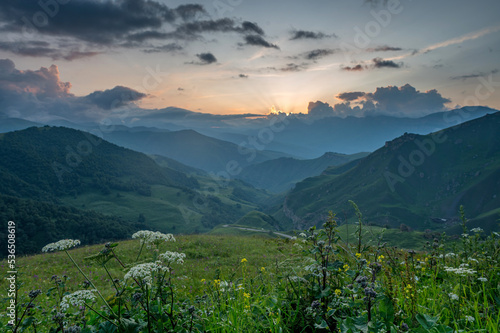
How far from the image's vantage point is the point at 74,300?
3.43m

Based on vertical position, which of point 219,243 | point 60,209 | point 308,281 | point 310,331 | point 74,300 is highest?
point 74,300

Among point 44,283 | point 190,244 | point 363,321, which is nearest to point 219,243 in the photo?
point 190,244

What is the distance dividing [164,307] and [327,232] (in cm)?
313

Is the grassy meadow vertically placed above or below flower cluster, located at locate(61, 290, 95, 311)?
below

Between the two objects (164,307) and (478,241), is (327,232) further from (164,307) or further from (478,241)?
(478,241)

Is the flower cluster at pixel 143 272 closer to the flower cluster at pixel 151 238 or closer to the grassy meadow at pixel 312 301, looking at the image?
the grassy meadow at pixel 312 301

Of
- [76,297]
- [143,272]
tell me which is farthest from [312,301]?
[76,297]

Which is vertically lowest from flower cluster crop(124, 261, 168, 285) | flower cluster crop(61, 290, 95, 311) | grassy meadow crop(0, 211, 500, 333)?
grassy meadow crop(0, 211, 500, 333)

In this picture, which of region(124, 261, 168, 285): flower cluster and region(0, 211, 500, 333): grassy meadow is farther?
region(0, 211, 500, 333): grassy meadow

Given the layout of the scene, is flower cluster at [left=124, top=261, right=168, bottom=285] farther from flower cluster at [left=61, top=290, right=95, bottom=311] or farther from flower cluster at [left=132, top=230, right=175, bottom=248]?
flower cluster at [left=132, top=230, right=175, bottom=248]

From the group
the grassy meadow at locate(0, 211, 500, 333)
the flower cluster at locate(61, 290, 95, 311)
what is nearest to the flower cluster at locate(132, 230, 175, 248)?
the grassy meadow at locate(0, 211, 500, 333)

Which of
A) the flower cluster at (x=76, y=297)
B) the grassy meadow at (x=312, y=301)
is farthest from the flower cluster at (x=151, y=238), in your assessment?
the flower cluster at (x=76, y=297)

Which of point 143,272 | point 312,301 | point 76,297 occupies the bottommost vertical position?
point 312,301

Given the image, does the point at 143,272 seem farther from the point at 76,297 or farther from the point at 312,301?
the point at 312,301
